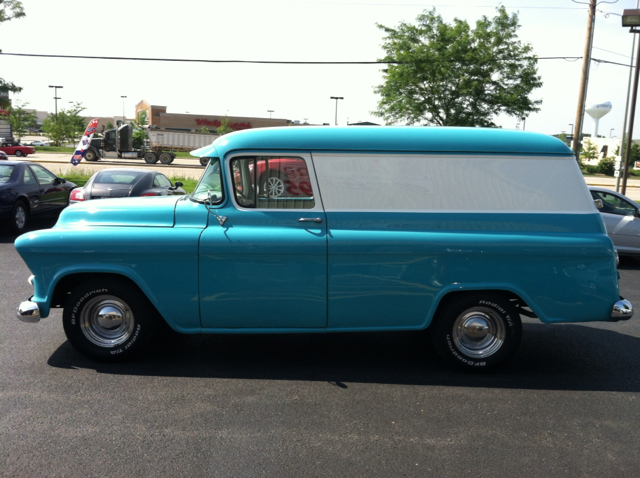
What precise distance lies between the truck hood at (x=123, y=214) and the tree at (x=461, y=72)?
64.7ft

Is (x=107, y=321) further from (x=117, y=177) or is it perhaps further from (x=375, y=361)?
(x=117, y=177)

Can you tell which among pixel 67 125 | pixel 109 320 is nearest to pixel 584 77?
pixel 109 320

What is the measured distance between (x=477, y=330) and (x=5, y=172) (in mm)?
10954

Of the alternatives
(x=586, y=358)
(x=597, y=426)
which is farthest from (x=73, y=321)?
(x=586, y=358)

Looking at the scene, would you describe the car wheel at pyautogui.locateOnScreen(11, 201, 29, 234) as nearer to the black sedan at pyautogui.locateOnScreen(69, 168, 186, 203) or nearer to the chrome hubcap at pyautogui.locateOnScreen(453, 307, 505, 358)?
the black sedan at pyautogui.locateOnScreen(69, 168, 186, 203)

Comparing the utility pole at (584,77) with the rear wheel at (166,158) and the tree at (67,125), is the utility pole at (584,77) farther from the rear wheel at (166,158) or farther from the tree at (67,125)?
the tree at (67,125)

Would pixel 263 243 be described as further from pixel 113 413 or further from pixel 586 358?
pixel 586 358

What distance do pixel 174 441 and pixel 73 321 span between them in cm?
180

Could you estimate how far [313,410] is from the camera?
4223mm

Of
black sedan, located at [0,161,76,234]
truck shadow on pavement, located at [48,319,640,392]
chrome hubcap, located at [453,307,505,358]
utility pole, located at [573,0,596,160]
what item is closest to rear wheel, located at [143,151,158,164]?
black sedan, located at [0,161,76,234]

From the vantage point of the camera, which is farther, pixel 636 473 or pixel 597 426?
pixel 597 426

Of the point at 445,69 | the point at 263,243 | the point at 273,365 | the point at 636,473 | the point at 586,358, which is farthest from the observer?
the point at 445,69

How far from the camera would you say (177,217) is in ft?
16.2

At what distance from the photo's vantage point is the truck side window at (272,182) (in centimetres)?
486
